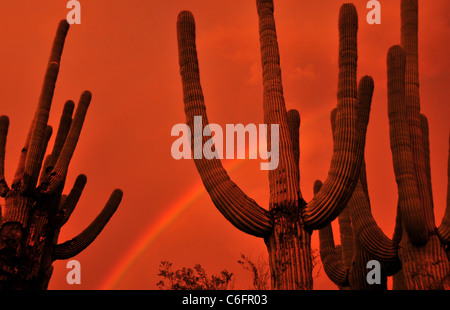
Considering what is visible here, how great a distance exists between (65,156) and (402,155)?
7.03 meters

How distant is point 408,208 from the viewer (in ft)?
30.4

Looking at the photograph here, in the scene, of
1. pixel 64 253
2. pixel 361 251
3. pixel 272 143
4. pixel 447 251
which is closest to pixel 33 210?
pixel 64 253

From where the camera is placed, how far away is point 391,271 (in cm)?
1035

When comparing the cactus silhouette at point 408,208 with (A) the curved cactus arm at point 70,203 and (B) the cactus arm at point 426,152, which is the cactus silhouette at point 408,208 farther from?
(A) the curved cactus arm at point 70,203

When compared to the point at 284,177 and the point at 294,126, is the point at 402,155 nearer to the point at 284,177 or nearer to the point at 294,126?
the point at 294,126

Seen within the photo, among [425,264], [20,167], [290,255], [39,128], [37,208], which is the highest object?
[39,128]

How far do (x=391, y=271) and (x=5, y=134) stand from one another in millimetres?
9239

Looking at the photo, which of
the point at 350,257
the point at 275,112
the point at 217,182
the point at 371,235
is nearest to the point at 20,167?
the point at 217,182

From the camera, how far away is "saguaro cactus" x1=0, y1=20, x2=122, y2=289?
32.4 ft

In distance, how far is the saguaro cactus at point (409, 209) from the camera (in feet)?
29.9

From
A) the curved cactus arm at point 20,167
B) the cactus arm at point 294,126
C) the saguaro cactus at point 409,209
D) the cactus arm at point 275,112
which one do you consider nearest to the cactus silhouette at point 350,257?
the saguaro cactus at point 409,209

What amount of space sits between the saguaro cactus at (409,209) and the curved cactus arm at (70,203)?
21.4ft

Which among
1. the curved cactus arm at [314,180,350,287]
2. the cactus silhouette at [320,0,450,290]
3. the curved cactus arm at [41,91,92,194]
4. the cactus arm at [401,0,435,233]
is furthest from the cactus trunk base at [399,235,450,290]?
the curved cactus arm at [41,91,92,194]
